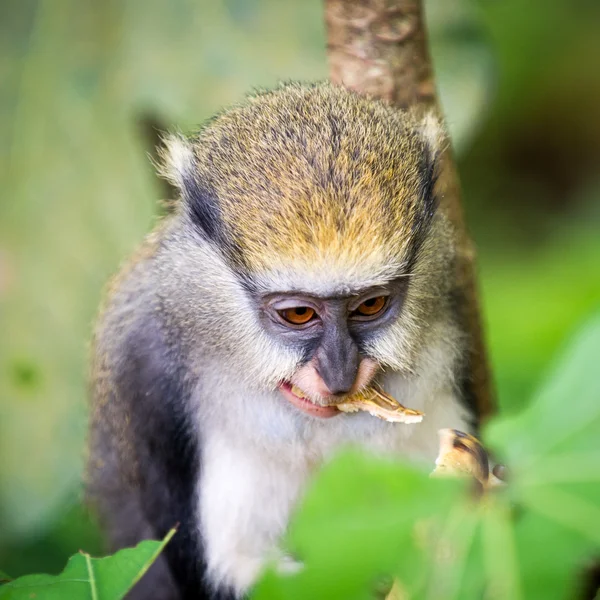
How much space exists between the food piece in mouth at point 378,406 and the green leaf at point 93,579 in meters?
1.08

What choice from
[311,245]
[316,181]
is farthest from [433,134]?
[311,245]

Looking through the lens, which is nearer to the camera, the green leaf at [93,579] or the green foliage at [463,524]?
the green foliage at [463,524]

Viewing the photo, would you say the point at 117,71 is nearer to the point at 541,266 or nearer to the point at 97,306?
the point at 97,306

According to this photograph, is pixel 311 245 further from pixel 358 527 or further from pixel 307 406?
pixel 358 527

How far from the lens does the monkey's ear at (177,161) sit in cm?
276

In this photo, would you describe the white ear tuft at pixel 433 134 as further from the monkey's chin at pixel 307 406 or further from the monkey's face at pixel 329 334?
the monkey's chin at pixel 307 406

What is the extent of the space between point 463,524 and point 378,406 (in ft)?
4.70

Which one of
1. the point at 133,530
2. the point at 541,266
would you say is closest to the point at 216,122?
the point at 133,530

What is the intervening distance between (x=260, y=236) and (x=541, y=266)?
4175 mm

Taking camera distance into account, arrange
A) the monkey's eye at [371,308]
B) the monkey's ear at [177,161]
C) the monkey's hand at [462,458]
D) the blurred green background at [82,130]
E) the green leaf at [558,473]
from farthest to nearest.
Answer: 1. the blurred green background at [82,130]
2. the monkey's ear at [177,161]
3. the monkey's eye at [371,308]
4. the monkey's hand at [462,458]
5. the green leaf at [558,473]

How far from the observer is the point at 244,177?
2.54 m

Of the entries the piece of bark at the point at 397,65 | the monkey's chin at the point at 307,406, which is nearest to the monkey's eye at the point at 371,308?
the monkey's chin at the point at 307,406

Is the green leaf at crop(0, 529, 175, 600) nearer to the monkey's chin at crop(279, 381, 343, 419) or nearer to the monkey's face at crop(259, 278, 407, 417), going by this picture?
the monkey's face at crop(259, 278, 407, 417)

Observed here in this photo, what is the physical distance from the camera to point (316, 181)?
245 centimetres
